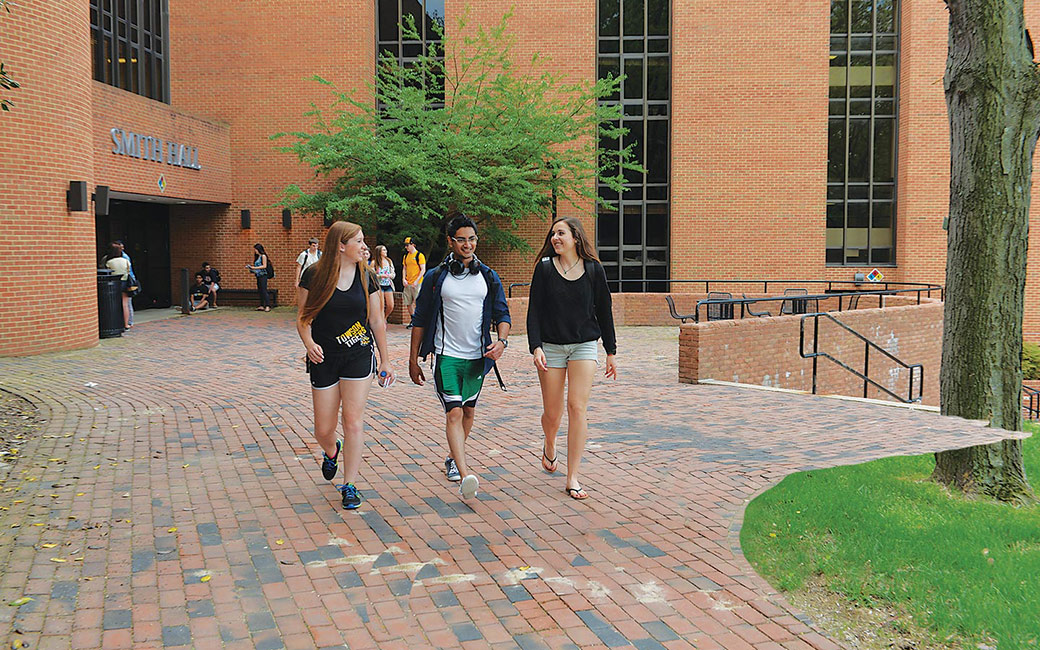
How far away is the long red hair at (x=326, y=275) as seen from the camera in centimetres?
554

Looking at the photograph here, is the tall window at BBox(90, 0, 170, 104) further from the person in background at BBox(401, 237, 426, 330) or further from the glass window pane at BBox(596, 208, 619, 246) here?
the glass window pane at BBox(596, 208, 619, 246)

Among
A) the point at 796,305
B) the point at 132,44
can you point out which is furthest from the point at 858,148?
the point at 132,44

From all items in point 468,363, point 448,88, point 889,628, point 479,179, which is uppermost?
point 448,88

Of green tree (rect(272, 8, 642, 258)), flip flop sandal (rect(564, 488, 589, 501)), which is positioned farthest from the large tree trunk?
green tree (rect(272, 8, 642, 258))

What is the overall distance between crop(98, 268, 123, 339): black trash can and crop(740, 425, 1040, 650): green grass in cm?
1365

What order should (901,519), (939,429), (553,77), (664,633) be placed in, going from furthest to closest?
(553,77) → (939,429) → (901,519) → (664,633)

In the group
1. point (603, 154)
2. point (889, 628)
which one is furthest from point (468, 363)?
point (603, 154)

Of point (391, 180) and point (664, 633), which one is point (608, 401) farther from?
point (391, 180)

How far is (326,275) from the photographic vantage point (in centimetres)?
555

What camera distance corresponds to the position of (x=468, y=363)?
230 inches

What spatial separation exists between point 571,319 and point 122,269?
13.3 metres

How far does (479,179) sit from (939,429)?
13912mm

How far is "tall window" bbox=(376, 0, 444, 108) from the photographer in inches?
990

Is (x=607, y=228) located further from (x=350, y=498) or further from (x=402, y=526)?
(x=402, y=526)
